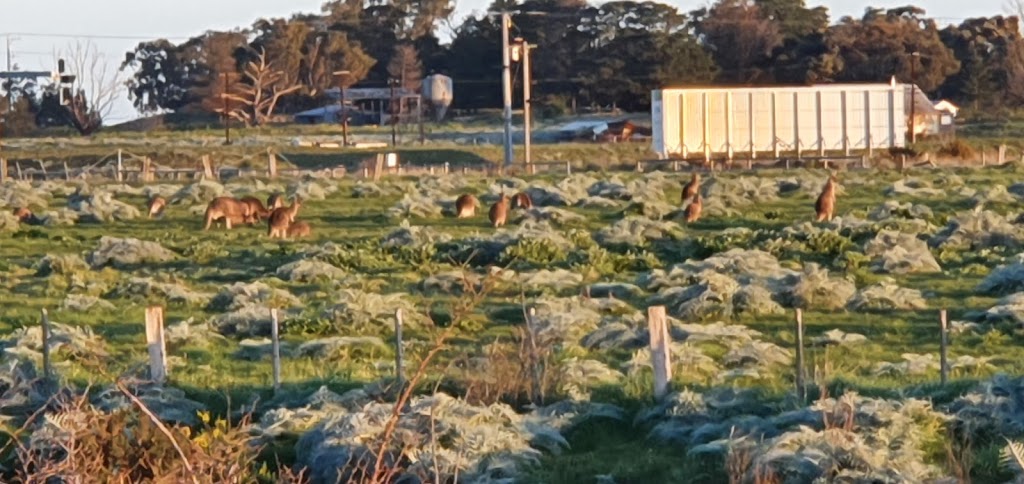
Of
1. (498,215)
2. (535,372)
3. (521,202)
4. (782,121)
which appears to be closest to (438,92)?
(782,121)

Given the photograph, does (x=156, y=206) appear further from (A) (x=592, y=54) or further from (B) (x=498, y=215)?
(A) (x=592, y=54)

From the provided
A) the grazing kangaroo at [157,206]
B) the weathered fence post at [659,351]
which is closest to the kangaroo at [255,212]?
the grazing kangaroo at [157,206]

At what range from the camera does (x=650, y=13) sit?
10350 cm

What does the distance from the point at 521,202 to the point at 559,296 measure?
571 inches

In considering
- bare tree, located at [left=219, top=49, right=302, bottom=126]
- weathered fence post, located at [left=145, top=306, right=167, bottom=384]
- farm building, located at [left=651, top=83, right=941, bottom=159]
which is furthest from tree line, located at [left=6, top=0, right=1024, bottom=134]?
weathered fence post, located at [left=145, top=306, right=167, bottom=384]

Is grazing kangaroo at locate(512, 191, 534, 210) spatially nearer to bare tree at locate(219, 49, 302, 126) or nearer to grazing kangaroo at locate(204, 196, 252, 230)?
grazing kangaroo at locate(204, 196, 252, 230)

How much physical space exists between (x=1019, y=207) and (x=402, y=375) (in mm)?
23208

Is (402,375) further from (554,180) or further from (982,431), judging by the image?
(554,180)

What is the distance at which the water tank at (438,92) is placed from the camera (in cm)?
9203

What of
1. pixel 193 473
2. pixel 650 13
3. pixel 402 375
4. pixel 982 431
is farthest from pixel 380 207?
pixel 650 13

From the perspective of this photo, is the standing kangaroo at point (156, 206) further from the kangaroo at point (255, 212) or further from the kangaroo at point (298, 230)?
the kangaroo at point (298, 230)

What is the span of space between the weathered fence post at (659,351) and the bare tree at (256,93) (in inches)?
3263

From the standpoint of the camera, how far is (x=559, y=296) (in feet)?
76.3

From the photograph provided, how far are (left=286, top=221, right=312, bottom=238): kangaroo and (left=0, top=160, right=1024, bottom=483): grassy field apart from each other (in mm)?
244
